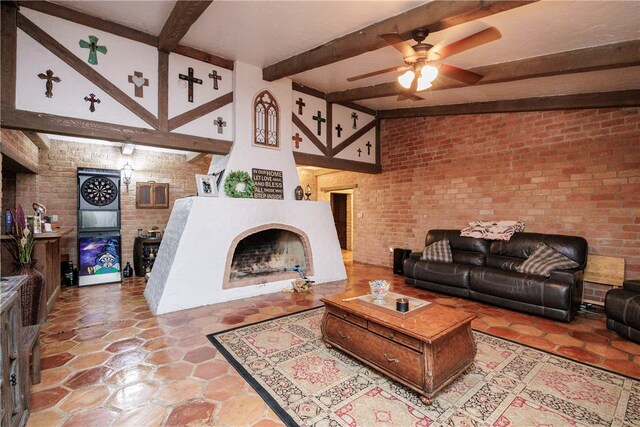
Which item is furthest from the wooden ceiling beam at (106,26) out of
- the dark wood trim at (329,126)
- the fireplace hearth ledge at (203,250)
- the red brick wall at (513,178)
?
the red brick wall at (513,178)

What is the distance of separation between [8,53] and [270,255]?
3.91 meters

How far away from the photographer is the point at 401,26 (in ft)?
9.20

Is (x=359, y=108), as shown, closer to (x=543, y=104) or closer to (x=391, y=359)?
(x=543, y=104)

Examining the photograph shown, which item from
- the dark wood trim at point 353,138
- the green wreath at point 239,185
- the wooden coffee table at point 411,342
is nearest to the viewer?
the wooden coffee table at point 411,342

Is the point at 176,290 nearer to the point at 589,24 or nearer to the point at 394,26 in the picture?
the point at 394,26

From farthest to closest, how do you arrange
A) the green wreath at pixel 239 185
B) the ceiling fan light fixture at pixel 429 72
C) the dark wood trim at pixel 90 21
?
1. the green wreath at pixel 239 185
2. the dark wood trim at pixel 90 21
3. the ceiling fan light fixture at pixel 429 72

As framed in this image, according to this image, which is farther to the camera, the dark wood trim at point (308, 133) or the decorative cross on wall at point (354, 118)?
the decorative cross on wall at point (354, 118)

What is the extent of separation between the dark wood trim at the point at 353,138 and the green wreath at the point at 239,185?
2.01 metres

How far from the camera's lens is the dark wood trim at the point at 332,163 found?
16.9 ft

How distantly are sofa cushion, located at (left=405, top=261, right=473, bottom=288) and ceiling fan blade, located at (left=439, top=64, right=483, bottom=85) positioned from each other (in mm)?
2484

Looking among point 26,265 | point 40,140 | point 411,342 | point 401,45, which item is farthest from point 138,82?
point 411,342

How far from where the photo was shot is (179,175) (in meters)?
6.26

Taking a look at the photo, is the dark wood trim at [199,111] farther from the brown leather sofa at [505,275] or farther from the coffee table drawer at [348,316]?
the brown leather sofa at [505,275]

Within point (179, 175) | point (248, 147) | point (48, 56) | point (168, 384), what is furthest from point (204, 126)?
point (168, 384)
